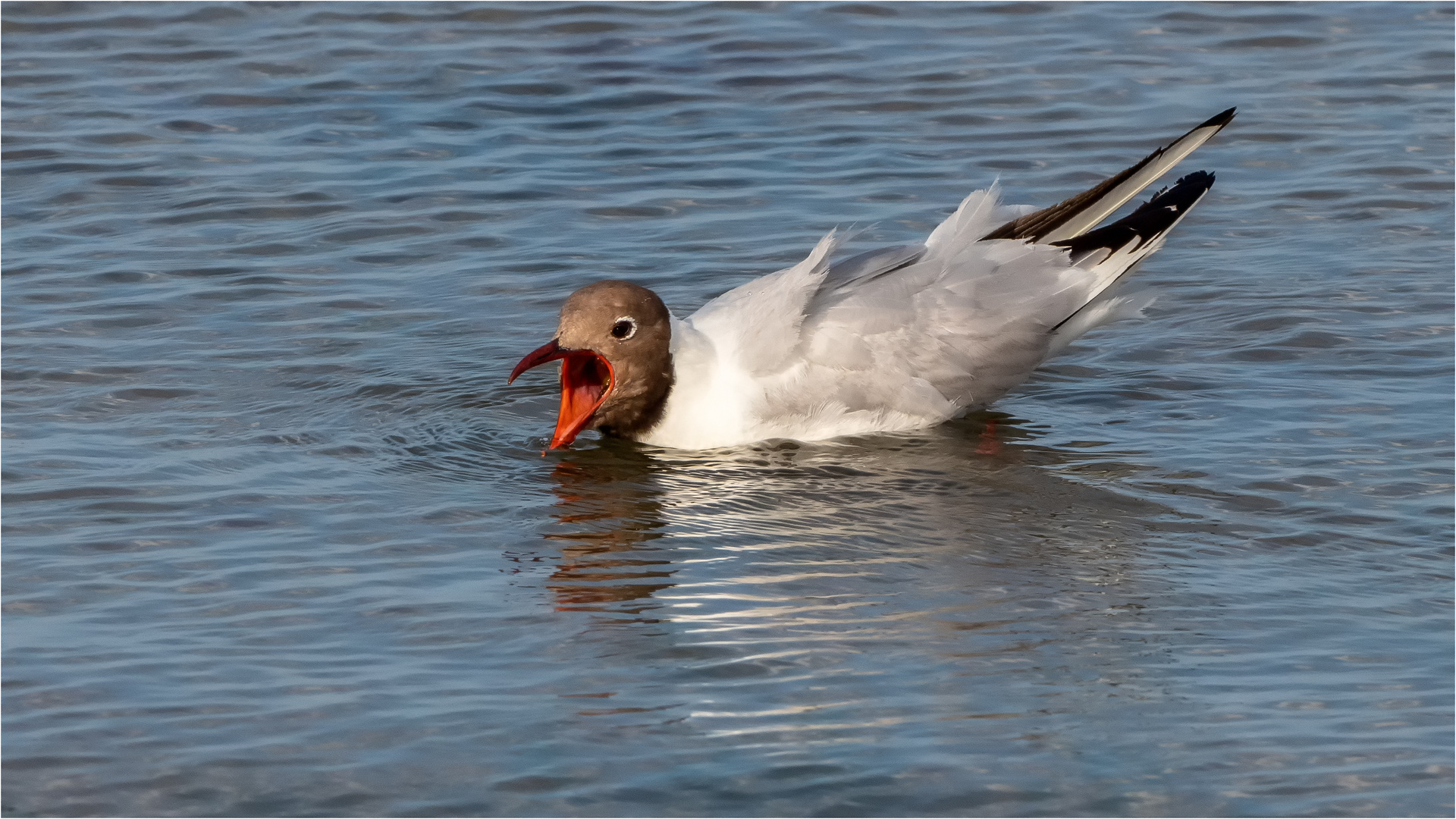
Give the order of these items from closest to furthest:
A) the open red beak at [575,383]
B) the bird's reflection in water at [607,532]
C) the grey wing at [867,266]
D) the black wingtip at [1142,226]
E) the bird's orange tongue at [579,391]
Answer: the bird's reflection in water at [607,532]
the open red beak at [575,383]
the bird's orange tongue at [579,391]
the grey wing at [867,266]
the black wingtip at [1142,226]

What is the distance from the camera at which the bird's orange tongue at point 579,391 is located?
8078 millimetres

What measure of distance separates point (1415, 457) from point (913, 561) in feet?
7.75

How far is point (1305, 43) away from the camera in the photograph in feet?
46.8

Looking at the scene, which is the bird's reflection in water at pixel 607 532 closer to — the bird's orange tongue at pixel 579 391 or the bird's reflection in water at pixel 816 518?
the bird's reflection in water at pixel 816 518

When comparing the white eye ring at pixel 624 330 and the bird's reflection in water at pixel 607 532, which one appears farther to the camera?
the white eye ring at pixel 624 330

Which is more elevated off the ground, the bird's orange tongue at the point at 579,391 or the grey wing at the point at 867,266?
the grey wing at the point at 867,266

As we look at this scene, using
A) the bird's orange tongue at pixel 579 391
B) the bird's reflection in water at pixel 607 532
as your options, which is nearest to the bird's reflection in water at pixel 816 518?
the bird's reflection in water at pixel 607 532

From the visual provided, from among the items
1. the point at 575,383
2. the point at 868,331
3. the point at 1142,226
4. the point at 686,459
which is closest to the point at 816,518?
the point at 686,459

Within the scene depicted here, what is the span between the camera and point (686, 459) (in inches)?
316

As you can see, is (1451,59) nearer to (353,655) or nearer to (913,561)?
(913,561)

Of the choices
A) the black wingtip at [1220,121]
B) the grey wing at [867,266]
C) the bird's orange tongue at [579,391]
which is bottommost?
the bird's orange tongue at [579,391]

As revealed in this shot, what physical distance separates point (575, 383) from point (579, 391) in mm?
56

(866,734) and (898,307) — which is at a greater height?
(898,307)

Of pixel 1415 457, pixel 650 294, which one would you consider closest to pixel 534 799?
pixel 650 294
